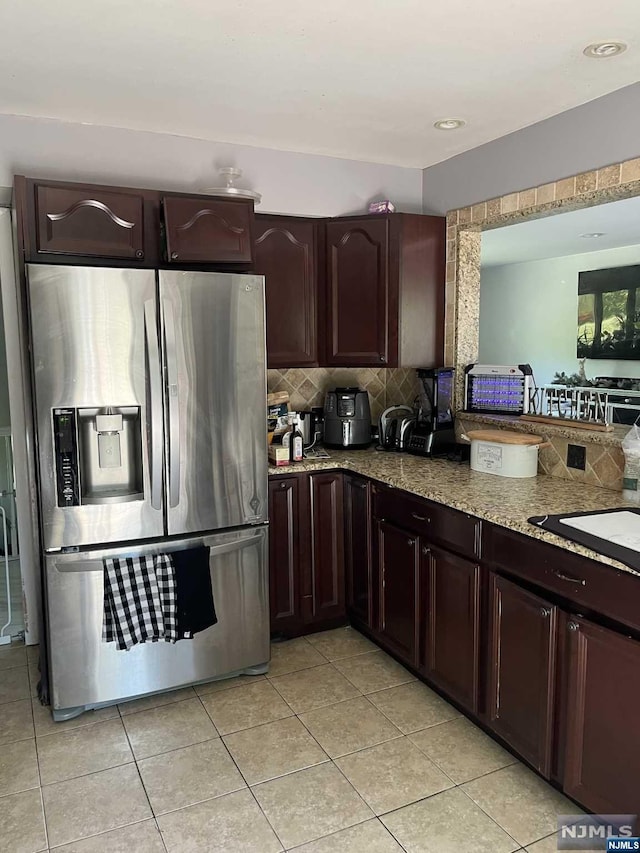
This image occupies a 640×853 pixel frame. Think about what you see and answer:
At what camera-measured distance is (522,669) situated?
2.26 m

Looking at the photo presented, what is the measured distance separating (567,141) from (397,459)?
65.3 inches

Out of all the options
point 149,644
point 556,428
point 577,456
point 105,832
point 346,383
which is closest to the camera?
point 105,832

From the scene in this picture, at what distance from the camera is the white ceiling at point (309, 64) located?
1.97m

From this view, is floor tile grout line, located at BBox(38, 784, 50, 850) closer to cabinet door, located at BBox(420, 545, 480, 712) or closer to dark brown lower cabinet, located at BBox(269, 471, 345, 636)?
dark brown lower cabinet, located at BBox(269, 471, 345, 636)

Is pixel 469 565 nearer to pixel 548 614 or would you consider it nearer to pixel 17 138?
pixel 548 614

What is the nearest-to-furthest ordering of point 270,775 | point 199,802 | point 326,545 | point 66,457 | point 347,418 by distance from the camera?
point 199,802 → point 270,775 → point 66,457 → point 326,545 → point 347,418

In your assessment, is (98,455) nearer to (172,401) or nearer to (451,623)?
(172,401)

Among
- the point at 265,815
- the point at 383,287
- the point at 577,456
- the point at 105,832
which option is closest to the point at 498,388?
the point at 577,456

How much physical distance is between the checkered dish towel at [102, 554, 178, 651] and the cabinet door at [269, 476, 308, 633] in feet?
2.13

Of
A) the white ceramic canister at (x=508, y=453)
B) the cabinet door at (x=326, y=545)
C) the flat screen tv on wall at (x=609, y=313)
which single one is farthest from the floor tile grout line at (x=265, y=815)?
the flat screen tv on wall at (x=609, y=313)

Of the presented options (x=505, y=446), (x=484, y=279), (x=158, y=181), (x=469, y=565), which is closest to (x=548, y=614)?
(x=469, y=565)

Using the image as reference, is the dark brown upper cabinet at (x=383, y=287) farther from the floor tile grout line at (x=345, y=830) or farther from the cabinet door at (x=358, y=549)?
the floor tile grout line at (x=345, y=830)

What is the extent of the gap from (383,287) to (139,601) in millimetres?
1958

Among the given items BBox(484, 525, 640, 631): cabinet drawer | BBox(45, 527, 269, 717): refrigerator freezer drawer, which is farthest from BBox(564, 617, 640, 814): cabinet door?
BBox(45, 527, 269, 717): refrigerator freezer drawer
